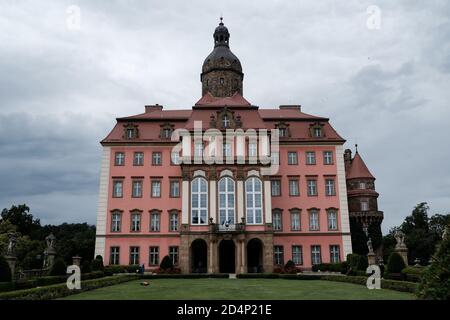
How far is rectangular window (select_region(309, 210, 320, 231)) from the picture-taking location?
4291 cm

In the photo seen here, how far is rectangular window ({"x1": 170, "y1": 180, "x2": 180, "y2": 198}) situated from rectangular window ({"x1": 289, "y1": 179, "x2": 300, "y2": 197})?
38.3ft

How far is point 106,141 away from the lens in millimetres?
44031

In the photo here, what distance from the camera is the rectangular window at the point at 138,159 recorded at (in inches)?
1730

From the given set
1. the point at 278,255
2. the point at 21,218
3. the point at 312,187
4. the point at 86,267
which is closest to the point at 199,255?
the point at 278,255

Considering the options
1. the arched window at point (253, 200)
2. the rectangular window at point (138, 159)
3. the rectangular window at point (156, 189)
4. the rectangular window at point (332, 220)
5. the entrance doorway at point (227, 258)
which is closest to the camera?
the arched window at point (253, 200)

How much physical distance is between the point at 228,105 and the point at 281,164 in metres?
8.41

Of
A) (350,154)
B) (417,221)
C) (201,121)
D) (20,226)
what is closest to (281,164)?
(201,121)

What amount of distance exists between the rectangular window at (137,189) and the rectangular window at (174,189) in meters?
3.20

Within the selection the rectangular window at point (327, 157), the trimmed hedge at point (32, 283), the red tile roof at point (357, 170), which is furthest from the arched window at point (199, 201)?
the red tile roof at point (357, 170)

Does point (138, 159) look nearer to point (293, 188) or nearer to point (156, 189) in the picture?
point (156, 189)

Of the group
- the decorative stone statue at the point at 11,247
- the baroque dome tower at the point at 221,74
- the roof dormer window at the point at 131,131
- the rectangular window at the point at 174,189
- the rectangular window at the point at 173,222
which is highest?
the baroque dome tower at the point at 221,74

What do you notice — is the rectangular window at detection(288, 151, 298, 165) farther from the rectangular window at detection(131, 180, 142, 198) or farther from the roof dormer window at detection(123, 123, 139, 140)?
the roof dormer window at detection(123, 123, 139, 140)

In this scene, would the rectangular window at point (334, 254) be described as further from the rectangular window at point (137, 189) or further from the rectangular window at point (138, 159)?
the rectangular window at point (138, 159)
